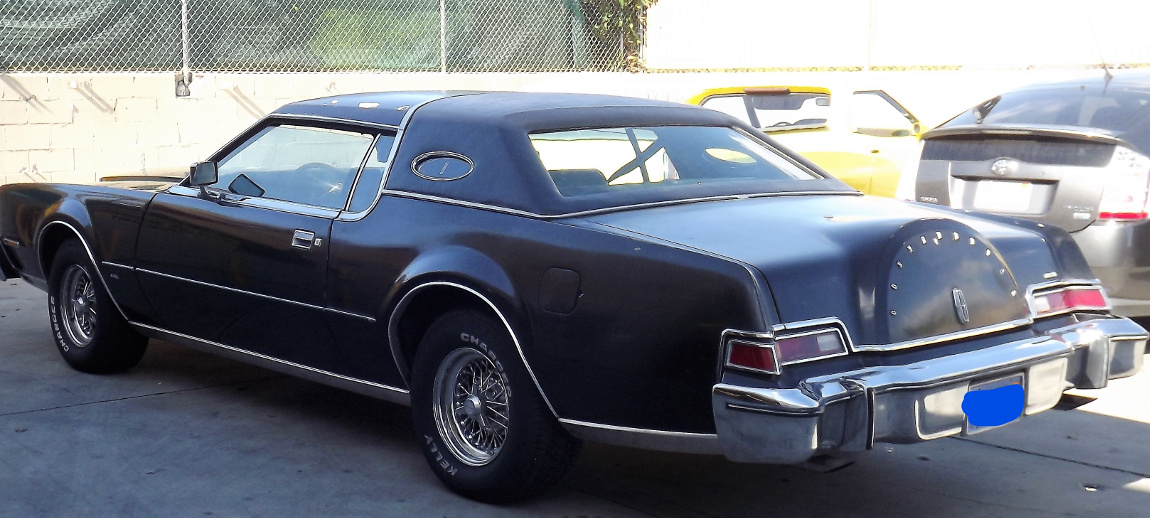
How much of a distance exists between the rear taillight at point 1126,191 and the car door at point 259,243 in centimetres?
359

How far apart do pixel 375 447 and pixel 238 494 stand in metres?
0.74

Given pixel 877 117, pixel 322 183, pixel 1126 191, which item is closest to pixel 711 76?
pixel 877 117

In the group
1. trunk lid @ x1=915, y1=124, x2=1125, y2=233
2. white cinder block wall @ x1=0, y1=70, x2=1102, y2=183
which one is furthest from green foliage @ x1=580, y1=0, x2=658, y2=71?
trunk lid @ x1=915, y1=124, x2=1125, y2=233

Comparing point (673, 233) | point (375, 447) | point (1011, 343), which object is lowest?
point (375, 447)

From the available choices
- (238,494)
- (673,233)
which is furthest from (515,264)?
(238,494)

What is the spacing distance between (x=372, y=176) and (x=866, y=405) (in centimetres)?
215

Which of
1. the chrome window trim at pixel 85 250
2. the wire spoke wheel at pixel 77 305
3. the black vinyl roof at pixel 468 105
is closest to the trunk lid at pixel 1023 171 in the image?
the black vinyl roof at pixel 468 105

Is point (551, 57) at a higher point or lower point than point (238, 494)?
higher

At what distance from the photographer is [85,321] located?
6.24 meters

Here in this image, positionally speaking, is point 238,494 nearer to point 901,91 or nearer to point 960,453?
point 960,453

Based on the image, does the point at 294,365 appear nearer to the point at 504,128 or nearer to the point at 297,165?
the point at 297,165

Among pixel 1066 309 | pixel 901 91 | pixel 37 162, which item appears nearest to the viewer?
pixel 1066 309

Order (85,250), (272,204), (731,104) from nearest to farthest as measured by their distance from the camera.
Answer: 1. (272,204)
2. (85,250)
3. (731,104)

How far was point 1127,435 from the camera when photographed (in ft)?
16.9
